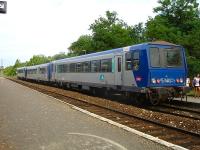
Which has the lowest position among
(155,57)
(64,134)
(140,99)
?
(64,134)

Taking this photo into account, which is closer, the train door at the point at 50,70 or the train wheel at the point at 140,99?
the train wheel at the point at 140,99

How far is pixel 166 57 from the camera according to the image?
19.5 metres

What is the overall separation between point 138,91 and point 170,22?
30147mm

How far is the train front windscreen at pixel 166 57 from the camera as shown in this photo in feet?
62.3

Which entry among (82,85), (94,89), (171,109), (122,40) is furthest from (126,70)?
(122,40)

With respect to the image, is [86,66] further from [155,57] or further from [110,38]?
[110,38]

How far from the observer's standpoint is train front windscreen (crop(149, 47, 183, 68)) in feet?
62.3

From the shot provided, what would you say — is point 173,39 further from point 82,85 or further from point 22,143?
point 22,143

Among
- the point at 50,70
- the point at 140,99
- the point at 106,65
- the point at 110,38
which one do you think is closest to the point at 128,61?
the point at 140,99

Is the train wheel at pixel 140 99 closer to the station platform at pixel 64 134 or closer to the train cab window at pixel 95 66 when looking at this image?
the station platform at pixel 64 134

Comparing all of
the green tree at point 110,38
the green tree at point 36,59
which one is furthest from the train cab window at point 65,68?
the green tree at point 36,59

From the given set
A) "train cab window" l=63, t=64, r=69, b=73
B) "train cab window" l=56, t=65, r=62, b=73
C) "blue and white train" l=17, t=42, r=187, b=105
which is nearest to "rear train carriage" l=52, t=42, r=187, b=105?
"blue and white train" l=17, t=42, r=187, b=105

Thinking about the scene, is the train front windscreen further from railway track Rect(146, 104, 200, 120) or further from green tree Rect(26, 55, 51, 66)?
green tree Rect(26, 55, 51, 66)

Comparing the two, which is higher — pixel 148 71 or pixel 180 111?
pixel 148 71
